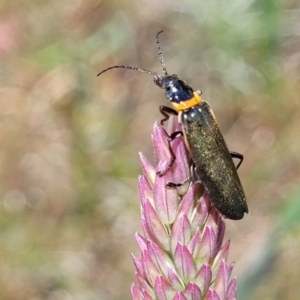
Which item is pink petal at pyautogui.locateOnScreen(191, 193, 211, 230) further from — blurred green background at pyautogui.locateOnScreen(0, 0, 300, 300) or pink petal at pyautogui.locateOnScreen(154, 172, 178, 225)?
blurred green background at pyautogui.locateOnScreen(0, 0, 300, 300)

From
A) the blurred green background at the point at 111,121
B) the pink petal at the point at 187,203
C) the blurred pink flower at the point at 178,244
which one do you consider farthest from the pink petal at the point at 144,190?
the blurred green background at the point at 111,121

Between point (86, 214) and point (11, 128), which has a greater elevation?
point (11, 128)

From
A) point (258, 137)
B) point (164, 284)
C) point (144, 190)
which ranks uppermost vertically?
point (258, 137)

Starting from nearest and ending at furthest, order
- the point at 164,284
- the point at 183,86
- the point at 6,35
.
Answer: the point at 164,284 → the point at 183,86 → the point at 6,35

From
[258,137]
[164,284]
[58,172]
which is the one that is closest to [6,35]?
[58,172]

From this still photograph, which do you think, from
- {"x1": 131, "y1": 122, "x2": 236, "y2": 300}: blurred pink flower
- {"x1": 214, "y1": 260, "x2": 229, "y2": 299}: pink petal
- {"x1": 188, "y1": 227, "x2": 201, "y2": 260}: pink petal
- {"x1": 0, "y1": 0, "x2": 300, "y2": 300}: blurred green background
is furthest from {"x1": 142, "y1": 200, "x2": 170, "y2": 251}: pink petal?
{"x1": 0, "y1": 0, "x2": 300, "y2": 300}: blurred green background

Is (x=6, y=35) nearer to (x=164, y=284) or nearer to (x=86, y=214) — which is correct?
(x=86, y=214)

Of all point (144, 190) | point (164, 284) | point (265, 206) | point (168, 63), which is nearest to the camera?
point (164, 284)
